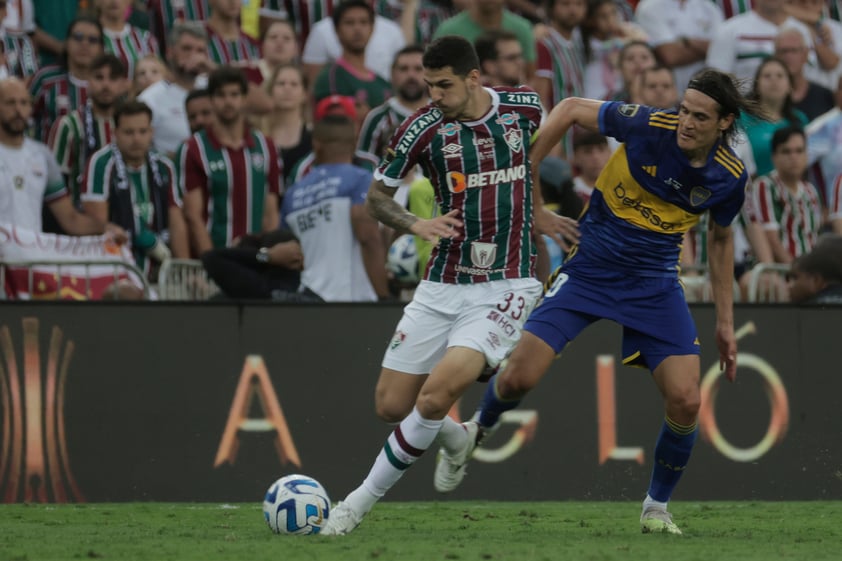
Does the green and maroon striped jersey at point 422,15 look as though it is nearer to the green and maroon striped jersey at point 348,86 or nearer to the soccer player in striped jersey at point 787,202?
the green and maroon striped jersey at point 348,86

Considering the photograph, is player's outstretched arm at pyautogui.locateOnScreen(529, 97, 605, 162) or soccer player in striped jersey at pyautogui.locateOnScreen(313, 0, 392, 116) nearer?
player's outstretched arm at pyautogui.locateOnScreen(529, 97, 605, 162)

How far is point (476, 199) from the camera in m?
7.95

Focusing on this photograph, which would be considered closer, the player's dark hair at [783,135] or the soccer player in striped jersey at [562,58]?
the player's dark hair at [783,135]

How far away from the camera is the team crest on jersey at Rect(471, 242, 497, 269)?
313 inches

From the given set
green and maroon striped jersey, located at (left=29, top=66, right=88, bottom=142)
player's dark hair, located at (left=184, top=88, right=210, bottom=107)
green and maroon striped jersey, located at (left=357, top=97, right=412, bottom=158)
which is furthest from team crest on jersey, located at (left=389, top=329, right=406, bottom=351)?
green and maroon striped jersey, located at (left=29, top=66, right=88, bottom=142)

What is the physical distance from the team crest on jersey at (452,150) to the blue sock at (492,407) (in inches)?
51.5

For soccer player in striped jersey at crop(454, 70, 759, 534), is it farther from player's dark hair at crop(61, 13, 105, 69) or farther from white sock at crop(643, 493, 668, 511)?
player's dark hair at crop(61, 13, 105, 69)

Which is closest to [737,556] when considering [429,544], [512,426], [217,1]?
[429,544]

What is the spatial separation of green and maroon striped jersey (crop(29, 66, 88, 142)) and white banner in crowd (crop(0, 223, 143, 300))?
91.6 inches

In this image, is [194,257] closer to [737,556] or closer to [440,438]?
[440,438]

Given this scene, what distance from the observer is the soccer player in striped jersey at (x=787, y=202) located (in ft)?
40.3

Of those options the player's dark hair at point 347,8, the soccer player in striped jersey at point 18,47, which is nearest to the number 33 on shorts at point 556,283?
the player's dark hair at point 347,8

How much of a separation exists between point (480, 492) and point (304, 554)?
4094 mm

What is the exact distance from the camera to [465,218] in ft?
26.1
